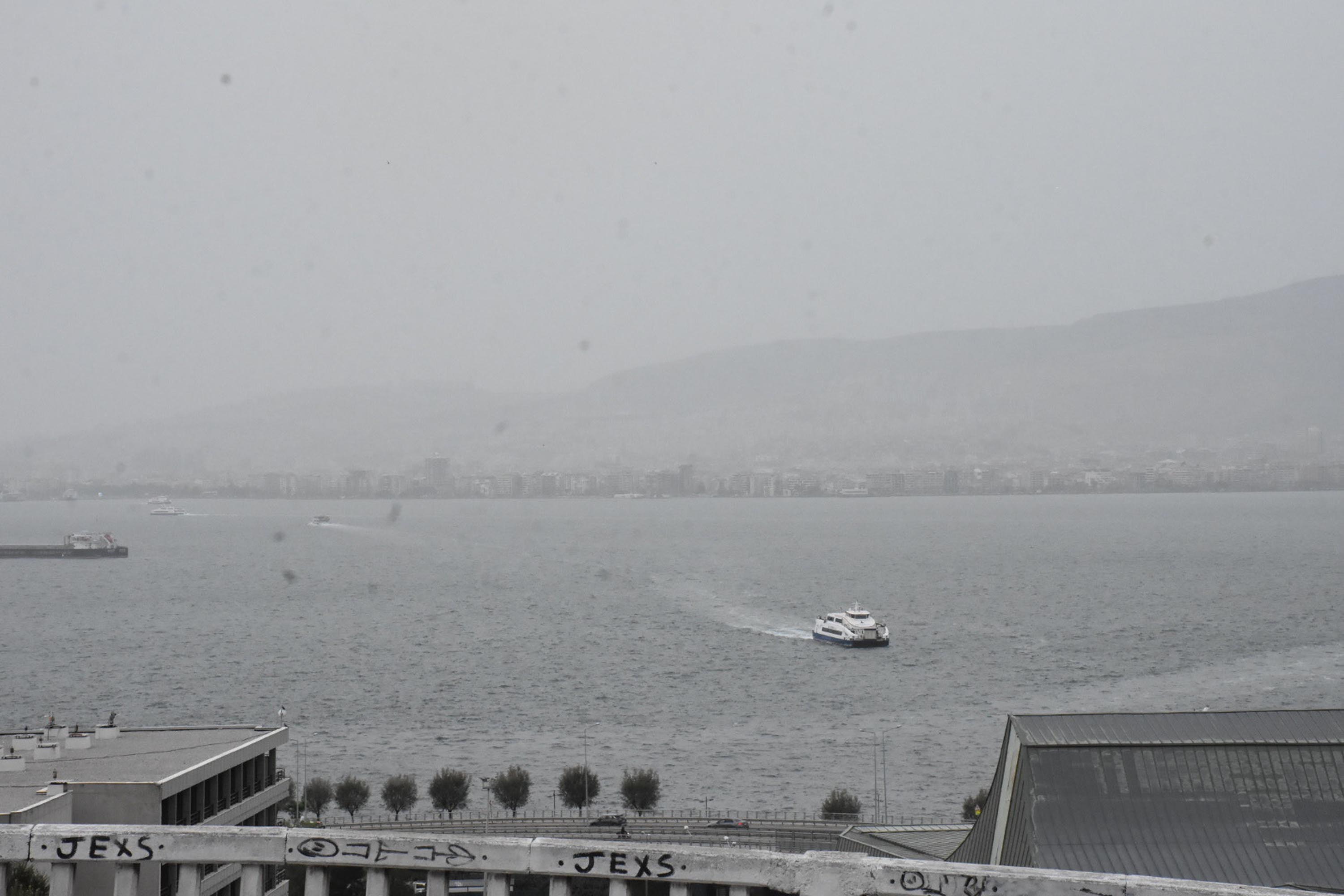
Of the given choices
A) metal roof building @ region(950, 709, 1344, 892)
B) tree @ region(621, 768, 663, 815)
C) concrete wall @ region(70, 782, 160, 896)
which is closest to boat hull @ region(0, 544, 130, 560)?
tree @ region(621, 768, 663, 815)

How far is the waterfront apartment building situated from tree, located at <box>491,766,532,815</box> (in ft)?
42.4

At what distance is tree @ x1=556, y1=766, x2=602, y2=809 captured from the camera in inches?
Result: 1577

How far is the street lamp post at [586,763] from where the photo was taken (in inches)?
1570

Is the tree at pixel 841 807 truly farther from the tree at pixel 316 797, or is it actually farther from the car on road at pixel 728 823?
the tree at pixel 316 797

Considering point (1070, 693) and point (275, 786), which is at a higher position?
point (275, 786)

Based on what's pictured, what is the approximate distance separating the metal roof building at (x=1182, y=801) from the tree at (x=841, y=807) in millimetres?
18793

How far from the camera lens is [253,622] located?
86.8 m

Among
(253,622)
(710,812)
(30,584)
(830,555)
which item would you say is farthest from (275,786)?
(830,555)

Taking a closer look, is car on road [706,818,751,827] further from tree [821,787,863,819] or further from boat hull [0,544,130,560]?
boat hull [0,544,130,560]

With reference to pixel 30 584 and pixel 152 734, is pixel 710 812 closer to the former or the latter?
pixel 152 734

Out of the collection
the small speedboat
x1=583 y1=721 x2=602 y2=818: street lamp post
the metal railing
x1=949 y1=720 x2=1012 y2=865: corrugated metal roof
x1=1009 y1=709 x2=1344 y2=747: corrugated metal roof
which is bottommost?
x1=583 y1=721 x2=602 y2=818: street lamp post

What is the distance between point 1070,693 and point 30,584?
103128 mm

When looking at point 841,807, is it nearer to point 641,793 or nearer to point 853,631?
point 641,793

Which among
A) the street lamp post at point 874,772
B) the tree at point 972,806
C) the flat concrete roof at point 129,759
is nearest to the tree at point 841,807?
the street lamp post at point 874,772
